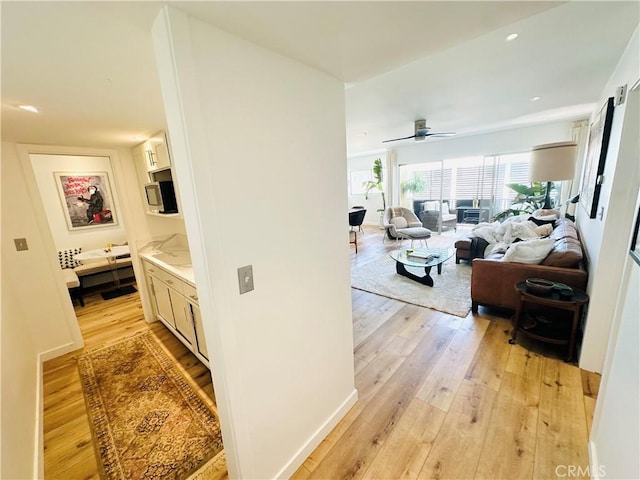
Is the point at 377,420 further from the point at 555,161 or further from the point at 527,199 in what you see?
the point at 527,199

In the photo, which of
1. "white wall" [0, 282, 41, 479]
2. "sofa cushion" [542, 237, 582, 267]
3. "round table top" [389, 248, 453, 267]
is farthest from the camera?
"round table top" [389, 248, 453, 267]

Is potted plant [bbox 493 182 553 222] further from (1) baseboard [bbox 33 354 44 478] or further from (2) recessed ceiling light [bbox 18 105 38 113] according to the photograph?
(1) baseboard [bbox 33 354 44 478]

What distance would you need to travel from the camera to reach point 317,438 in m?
1.56

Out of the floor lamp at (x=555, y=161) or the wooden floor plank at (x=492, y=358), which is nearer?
the wooden floor plank at (x=492, y=358)

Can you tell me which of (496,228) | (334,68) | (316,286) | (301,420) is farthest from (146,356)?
(496,228)

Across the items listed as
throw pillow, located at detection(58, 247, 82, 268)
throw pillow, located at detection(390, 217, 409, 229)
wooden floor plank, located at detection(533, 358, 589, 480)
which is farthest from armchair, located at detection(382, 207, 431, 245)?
throw pillow, located at detection(58, 247, 82, 268)

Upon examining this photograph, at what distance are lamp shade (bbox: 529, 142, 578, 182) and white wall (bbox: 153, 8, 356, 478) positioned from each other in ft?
9.42

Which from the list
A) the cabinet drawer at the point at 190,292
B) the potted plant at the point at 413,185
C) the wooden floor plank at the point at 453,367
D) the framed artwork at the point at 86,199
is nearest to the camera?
the wooden floor plank at the point at 453,367

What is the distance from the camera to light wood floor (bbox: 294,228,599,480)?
1413 millimetres

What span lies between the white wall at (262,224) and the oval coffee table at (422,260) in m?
2.28

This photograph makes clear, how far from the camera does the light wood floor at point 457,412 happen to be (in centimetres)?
141

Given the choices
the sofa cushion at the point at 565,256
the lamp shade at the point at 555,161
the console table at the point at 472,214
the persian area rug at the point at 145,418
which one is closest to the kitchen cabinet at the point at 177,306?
the persian area rug at the point at 145,418

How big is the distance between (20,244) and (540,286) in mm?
4735

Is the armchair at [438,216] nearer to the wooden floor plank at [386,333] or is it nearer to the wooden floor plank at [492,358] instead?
the wooden floor plank at [386,333]
